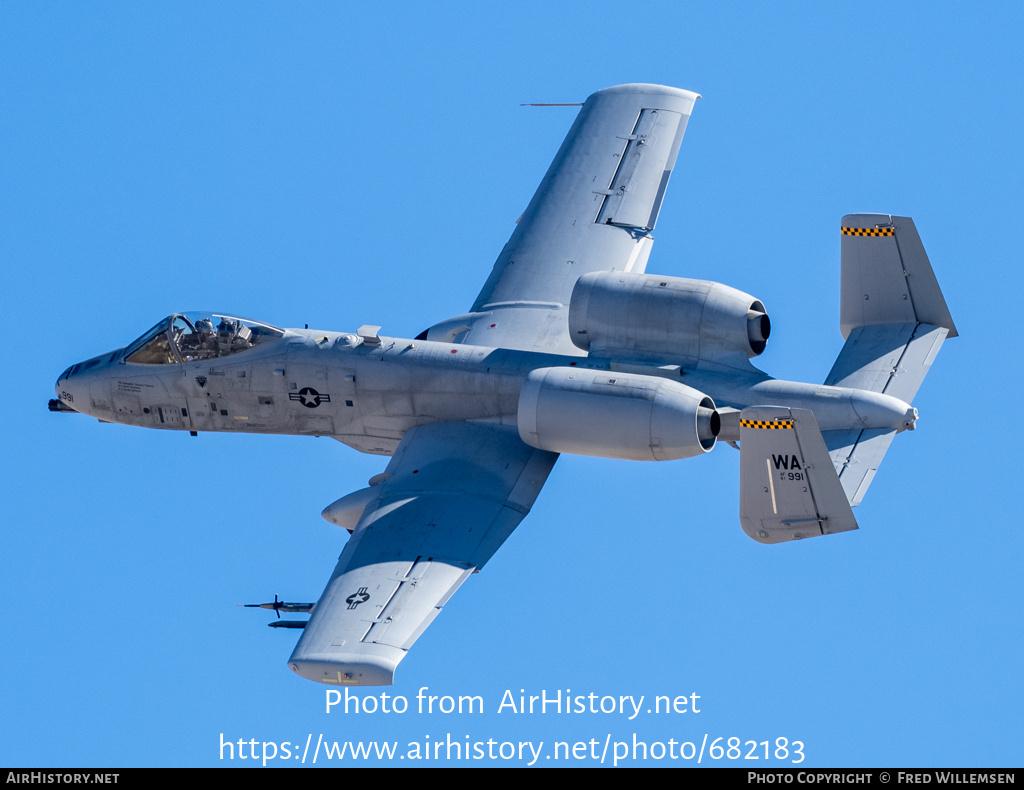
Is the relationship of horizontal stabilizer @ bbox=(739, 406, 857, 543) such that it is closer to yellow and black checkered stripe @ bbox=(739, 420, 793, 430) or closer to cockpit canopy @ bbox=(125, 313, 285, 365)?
yellow and black checkered stripe @ bbox=(739, 420, 793, 430)

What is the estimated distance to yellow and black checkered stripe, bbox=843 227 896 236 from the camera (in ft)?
107

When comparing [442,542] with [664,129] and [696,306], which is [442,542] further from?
[664,129]

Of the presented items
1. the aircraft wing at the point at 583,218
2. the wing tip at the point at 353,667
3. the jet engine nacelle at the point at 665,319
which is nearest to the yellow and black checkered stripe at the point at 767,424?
the jet engine nacelle at the point at 665,319

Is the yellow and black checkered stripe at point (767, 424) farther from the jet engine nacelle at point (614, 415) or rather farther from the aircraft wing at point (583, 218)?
the aircraft wing at point (583, 218)

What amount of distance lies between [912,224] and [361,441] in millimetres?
9722

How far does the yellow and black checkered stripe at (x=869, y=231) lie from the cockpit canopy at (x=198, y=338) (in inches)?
373

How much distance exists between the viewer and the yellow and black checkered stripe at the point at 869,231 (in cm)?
3275

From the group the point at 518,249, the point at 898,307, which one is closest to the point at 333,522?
the point at 518,249

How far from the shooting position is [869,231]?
32875 millimetres

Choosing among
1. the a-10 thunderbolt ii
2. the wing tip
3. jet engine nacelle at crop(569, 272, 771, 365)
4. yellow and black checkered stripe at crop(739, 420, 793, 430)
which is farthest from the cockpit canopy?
yellow and black checkered stripe at crop(739, 420, 793, 430)

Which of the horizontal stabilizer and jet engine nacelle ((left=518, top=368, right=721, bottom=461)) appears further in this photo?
jet engine nacelle ((left=518, top=368, right=721, bottom=461))

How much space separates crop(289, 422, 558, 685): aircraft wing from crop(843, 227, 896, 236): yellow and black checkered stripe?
19.3 ft

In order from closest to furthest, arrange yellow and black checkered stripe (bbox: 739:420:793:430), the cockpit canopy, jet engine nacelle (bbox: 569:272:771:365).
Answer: yellow and black checkered stripe (bbox: 739:420:793:430), jet engine nacelle (bbox: 569:272:771:365), the cockpit canopy

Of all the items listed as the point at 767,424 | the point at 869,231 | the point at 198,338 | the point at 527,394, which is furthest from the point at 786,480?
the point at 198,338
